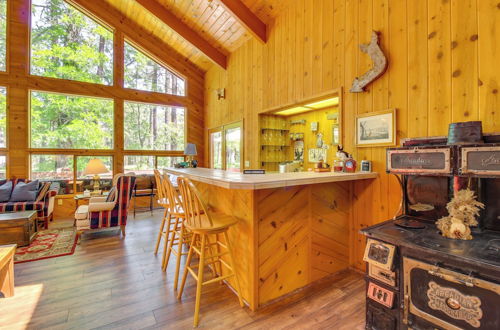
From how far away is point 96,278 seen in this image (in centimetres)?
248

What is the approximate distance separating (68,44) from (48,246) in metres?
4.62

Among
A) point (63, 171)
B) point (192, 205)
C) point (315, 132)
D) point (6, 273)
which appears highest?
point (315, 132)

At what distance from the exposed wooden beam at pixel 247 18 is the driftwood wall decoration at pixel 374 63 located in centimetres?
221

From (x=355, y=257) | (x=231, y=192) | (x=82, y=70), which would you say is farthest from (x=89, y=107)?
(x=355, y=257)

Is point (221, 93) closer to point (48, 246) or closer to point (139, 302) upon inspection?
point (48, 246)

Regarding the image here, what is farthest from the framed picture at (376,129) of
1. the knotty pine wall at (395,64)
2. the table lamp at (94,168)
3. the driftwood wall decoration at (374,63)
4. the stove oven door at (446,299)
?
the table lamp at (94,168)

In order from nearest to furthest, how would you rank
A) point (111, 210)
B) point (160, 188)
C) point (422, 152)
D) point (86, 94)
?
point (422, 152)
point (160, 188)
point (111, 210)
point (86, 94)

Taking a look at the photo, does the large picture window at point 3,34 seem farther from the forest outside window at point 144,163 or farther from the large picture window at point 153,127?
the forest outside window at point 144,163

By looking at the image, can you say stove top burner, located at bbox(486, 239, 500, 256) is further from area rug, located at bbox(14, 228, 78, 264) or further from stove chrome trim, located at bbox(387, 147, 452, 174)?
area rug, located at bbox(14, 228, 78, 264)

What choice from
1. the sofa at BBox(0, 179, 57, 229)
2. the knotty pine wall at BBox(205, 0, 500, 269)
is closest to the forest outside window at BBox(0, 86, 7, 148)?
the sofa at BBox(0, 179, 57, 229)

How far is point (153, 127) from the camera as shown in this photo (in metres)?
6.32

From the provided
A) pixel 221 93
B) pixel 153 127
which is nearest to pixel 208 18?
pixel 221 93

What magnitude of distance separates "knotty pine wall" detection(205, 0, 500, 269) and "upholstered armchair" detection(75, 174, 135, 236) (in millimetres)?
2866

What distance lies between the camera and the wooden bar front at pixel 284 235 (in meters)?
1.96
